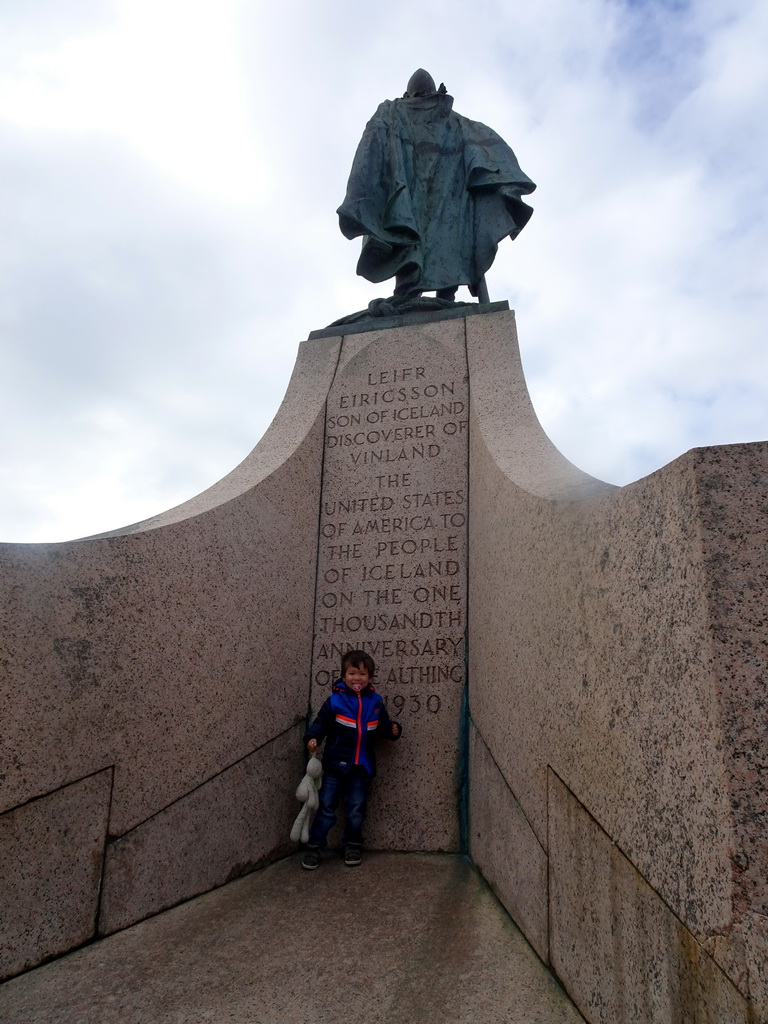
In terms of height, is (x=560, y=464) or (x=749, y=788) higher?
(x=560, y=464)

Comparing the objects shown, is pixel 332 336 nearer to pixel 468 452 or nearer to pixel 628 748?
pixel 468 452

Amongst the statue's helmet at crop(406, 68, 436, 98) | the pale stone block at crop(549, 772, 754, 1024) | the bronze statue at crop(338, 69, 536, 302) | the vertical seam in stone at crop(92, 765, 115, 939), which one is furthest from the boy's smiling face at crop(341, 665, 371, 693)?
the statue's helmet at crop(406, 68, 436, 98)

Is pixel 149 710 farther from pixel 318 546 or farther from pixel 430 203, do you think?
pixel 430 203

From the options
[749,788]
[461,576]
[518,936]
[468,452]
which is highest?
[468,452]

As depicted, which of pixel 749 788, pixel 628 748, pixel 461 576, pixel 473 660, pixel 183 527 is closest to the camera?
pixel 749 788

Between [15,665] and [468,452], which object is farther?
[468,452]

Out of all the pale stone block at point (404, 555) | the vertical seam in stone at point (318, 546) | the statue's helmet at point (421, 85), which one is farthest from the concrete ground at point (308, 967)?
the statue's helmet at point (421, 85)

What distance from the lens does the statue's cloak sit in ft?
19.0

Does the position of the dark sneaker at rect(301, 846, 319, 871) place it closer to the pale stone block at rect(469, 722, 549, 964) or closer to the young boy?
the young boy

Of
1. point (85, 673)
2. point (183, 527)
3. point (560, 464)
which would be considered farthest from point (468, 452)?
Result: point (85, 673)

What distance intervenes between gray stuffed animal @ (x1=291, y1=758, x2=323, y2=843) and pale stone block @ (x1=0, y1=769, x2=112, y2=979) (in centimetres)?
102

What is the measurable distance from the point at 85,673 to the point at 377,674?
1704 millimetres

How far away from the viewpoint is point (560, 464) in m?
3.69

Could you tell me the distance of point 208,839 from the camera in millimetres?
3439
